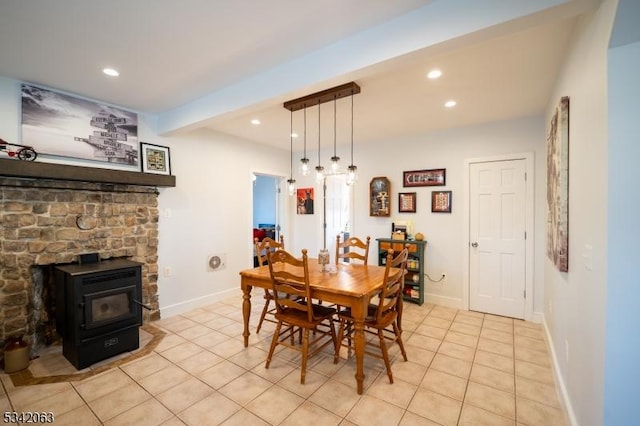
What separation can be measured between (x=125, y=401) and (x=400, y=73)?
10.8 ft

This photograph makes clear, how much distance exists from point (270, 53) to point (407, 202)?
2.94 meters

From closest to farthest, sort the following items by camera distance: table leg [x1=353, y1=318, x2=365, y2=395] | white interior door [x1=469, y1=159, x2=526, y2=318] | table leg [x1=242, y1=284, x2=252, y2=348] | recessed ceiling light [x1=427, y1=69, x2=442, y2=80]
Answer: table leg [x1=353, y1=318, x2=365, y2=395]
recessed ceiling light [x1=427, y1=69, x2=442, y2=80]
table leg [x1=242, y1=284, x2=252, y2=348]
white interior door [x1=469, y1=159, x2=526, y2=318]

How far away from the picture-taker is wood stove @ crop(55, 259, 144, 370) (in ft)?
7.79

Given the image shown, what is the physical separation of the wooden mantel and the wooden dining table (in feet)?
5.34

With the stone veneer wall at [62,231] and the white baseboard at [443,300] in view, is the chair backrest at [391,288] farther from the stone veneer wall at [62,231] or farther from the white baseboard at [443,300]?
the stone veneer wall at [62,231]

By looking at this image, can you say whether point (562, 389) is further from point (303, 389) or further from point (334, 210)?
point (334, 210)

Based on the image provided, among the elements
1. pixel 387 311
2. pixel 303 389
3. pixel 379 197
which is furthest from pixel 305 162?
pixel 303 389

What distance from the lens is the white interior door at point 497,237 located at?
351 centimetres

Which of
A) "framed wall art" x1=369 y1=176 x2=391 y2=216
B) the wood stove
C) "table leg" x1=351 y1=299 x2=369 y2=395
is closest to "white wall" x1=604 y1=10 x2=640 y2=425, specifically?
"table leg" x1=351 y1=299 x2=369 y2=395

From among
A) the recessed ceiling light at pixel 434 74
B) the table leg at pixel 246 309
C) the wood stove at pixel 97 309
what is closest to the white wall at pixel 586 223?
the recessed ceiling light at pixel 434 74

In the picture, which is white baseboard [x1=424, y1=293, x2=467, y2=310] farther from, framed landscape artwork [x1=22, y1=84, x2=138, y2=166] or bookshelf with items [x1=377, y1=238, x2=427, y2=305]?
framed landscape artwork [x1=22, y1=84, x2=138, y2=166]

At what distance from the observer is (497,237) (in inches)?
143

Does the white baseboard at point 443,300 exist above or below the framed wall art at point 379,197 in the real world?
below

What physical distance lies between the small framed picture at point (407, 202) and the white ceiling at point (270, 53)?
1.35m
